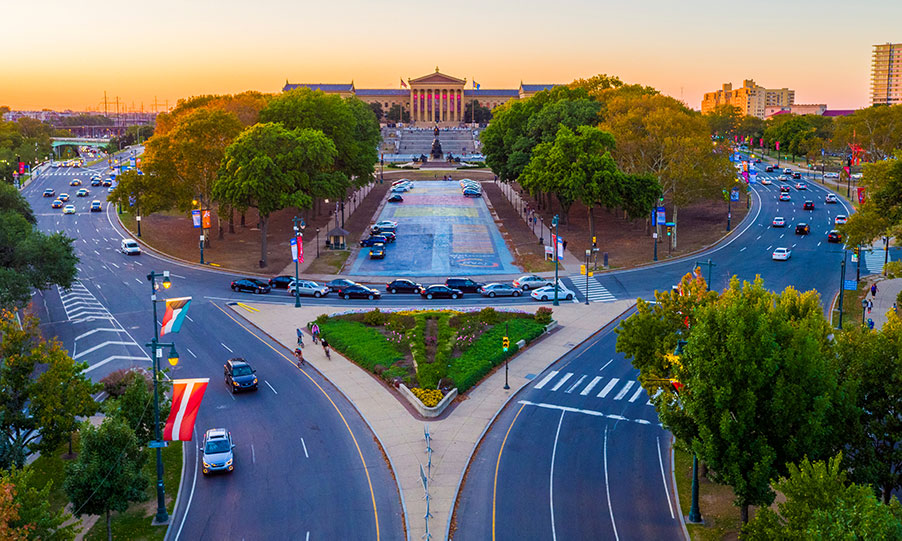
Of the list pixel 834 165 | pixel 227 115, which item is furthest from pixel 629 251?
pixel 834 165

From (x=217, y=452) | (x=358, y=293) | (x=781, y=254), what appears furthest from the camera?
(x=781, y=254)

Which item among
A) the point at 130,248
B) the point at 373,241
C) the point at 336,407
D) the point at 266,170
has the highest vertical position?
the point at 266,170

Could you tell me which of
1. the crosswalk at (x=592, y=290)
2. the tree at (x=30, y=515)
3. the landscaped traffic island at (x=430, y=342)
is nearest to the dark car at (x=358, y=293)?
the landscaped traffic island at (x=430, y=342)

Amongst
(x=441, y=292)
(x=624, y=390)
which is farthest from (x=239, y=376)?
(x=441, y=292)

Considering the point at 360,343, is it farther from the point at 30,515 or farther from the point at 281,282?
the point at 30,515

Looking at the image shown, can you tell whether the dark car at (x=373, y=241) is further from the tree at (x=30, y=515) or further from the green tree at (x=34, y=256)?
the tree at (x=30, y=515)

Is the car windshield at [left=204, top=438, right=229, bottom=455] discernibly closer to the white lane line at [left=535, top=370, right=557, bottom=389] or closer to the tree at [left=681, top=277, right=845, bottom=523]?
the white lane line at [left=535, top=370, right=557, bottom=389]

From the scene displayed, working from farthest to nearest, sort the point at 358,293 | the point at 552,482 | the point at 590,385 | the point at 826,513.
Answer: the point at 358,293 → the point at 590,385 → the point at 552,482 → the point at 826,513
